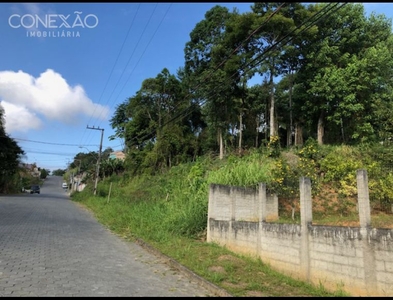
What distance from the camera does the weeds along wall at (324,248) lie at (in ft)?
17.1

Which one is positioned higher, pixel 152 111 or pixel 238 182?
pixel 152 111

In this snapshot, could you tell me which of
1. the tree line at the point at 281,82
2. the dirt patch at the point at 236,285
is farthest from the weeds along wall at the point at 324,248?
the tree line at the point at 281,82

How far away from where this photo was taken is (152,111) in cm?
3756

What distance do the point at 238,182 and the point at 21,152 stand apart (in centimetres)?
3316

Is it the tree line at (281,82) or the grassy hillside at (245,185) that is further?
the tree line at (281,82)

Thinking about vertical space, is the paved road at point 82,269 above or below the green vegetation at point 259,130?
below

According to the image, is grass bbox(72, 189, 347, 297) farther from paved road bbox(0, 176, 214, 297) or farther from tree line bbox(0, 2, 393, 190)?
tree line bbox(0, 2, 393, 190)

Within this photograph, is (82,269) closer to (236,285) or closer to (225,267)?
(225,267)

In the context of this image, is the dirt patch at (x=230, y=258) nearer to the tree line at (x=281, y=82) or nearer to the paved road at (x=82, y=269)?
the paved road at (x=82, y=269)

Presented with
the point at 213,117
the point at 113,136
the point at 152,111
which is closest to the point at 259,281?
the point at 213,117

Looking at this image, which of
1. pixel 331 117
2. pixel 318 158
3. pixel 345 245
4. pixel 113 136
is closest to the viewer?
pixel 345 245

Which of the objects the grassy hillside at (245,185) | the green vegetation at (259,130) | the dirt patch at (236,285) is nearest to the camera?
the dirt patch at (236,285)

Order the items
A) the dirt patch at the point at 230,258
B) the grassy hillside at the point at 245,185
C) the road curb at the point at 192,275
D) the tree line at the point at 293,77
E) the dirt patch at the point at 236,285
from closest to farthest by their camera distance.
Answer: the road curb at the point at 192,275, the dirt patch at the point at 236,285, the grassy hillside at the point at 245,185, the dirt patch at the point at 230,258, the tree line at the point at 293,77

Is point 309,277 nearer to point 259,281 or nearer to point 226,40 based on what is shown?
point 259,281
